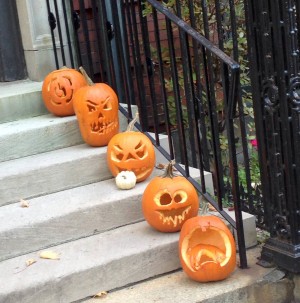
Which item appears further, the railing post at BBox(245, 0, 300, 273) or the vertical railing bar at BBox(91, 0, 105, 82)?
the vertical railing bar at BBox(91, 0, 105, 82)

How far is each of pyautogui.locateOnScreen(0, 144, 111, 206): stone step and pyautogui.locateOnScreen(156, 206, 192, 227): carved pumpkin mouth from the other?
0.73m

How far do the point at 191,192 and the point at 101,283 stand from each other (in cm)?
73

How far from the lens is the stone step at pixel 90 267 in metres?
Result: 3.50

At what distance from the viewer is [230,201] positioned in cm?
451

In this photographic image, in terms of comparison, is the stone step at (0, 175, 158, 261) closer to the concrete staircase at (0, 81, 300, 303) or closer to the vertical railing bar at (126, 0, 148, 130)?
the concrete staircase at (0, 81, 300, 303)

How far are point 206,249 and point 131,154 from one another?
2.73 ft

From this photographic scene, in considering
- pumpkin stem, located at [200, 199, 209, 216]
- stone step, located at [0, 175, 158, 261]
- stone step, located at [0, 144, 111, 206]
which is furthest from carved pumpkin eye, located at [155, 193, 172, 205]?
stone step, located at [0, 144, 111, 206]

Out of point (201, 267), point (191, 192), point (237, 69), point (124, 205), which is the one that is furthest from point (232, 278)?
point (237, 69)

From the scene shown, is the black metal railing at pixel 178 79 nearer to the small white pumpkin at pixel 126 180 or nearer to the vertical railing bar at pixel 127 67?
Result: the vertical railing bar at pixel 127 67

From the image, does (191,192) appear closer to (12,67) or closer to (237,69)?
(237,69)

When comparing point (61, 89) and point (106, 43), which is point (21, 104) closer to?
point (61, 89)

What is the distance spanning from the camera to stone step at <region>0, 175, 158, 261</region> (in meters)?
3.82

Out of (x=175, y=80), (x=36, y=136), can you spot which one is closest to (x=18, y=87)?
(x=36, y=136)

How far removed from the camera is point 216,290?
3568 millimetres
